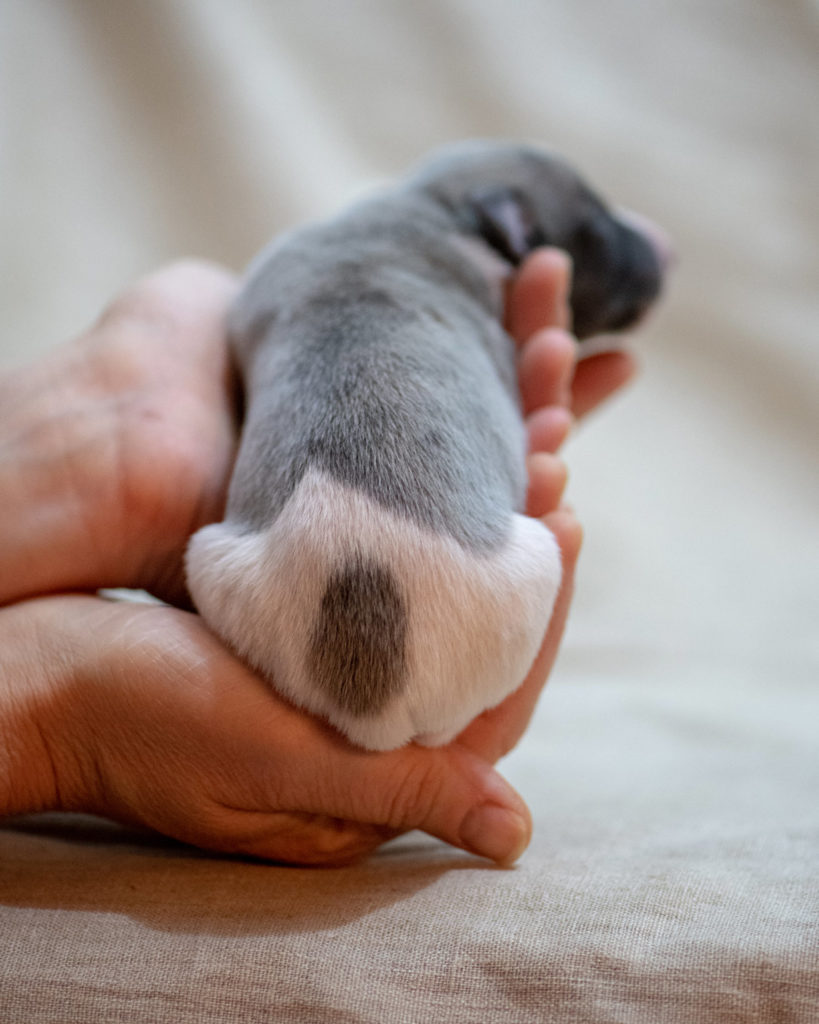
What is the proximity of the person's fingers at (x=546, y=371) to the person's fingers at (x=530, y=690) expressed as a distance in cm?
27

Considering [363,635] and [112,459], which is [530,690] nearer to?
[363,635]

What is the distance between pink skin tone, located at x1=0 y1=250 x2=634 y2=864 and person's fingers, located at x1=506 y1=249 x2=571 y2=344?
9 cm

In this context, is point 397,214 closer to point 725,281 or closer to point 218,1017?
point 218,1017

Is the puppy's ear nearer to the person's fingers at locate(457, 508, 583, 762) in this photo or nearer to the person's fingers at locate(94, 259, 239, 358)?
the person's fingers at locate(94, 259, 239, 358)

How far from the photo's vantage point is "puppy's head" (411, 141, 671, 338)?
1.36 metres

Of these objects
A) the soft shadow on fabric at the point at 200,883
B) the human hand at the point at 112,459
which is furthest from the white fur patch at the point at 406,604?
the human hand at the point at 112,459

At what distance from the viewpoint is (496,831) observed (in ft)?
2.86

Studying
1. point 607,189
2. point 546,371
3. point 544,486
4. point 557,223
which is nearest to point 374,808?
point 544,486

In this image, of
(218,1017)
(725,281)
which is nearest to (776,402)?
(725,281)

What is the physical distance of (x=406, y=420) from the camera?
2.86ft

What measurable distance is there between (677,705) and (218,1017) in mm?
940

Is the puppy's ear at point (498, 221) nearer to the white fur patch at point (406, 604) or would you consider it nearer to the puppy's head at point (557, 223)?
the puppy's head at point (557, 223)

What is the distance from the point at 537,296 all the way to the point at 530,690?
59cm

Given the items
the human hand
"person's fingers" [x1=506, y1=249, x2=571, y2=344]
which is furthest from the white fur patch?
"person's fingers" [x1=506, y1=249, x2=571, y2=344]
